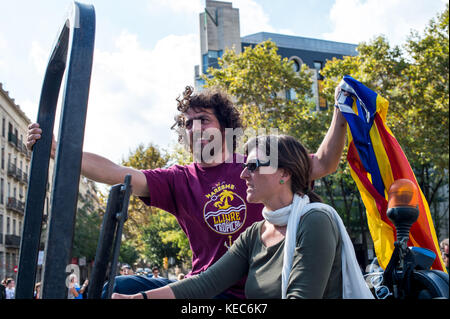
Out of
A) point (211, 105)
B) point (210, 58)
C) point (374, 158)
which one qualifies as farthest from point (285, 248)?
point (210, 58)

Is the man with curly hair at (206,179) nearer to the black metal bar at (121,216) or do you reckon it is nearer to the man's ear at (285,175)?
the man's ear at (285,175)

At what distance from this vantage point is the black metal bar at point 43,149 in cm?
157

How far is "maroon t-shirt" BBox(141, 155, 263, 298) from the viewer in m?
2.83

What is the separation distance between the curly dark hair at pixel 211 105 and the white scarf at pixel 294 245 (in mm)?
1185

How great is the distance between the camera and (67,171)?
138 centimetres

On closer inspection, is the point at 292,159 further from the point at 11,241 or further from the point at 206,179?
the point at 11,241

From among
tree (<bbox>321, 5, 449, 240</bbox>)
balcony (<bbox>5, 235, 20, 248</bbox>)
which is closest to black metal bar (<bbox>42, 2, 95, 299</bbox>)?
tree (<bbox>321, 5, 449, 240</bbox>)

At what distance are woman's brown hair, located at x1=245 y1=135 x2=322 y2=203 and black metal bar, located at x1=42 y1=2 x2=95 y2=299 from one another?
40.6 inches

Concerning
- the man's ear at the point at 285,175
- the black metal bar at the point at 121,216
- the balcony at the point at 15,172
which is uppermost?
the balcony at the point at 15,172

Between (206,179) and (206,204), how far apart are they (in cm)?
20

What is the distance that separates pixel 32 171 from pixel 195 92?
4.82 feet

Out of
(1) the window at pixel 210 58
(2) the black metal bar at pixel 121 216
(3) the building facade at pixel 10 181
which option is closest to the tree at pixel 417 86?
(2) the black metal bar at pixel 121 216

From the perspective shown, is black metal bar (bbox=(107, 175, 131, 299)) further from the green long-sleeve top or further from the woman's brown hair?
the woman's brown hair

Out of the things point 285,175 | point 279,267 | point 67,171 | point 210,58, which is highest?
point 210,58
